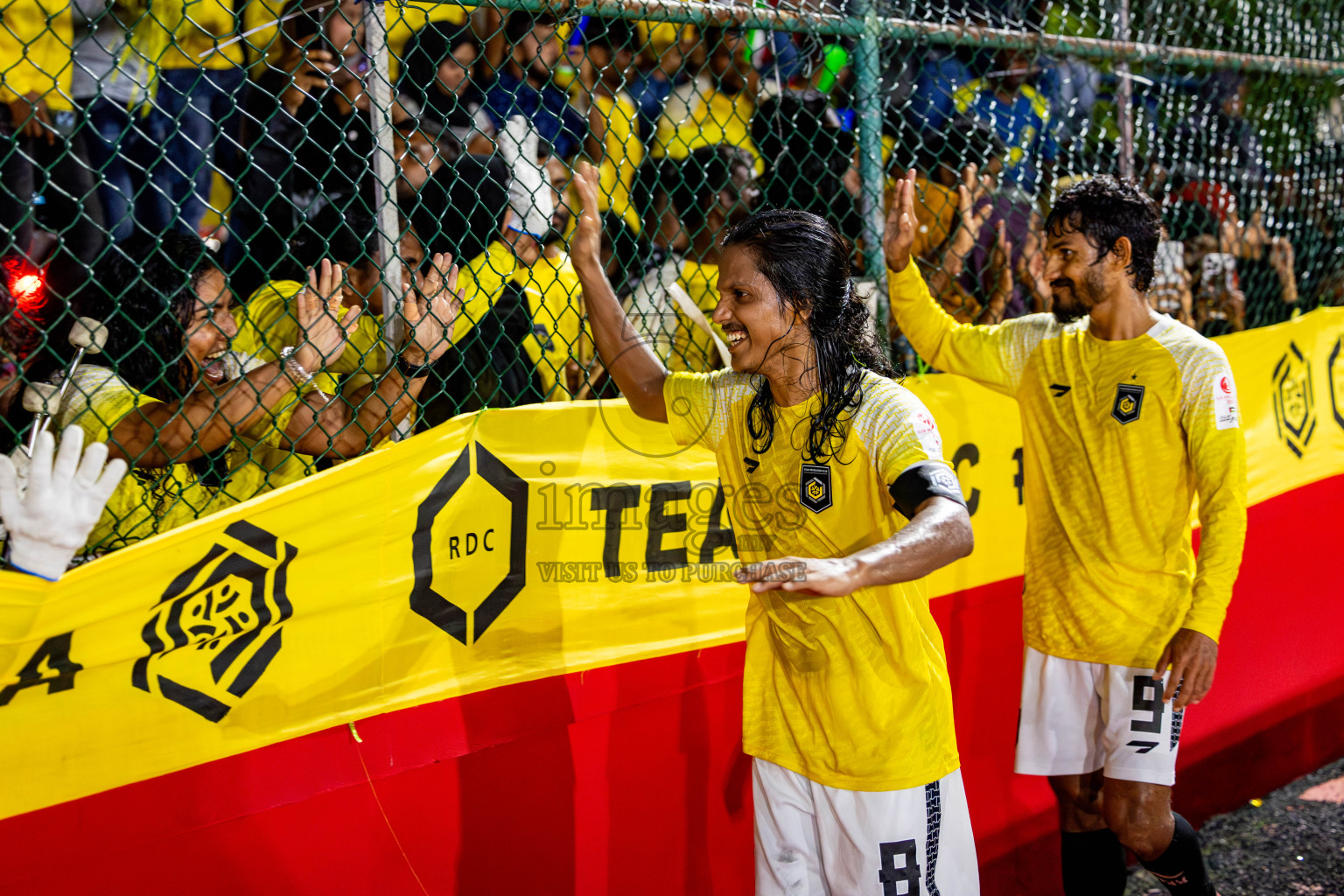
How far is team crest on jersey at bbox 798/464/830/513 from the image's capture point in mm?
2174

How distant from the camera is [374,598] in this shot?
7.91 ft

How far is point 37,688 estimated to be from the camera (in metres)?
2.03

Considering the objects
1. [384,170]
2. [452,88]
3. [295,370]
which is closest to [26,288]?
[295,370]

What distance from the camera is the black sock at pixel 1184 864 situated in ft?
9.14

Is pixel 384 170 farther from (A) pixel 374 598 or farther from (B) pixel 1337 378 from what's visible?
(B) pixel 1337 378

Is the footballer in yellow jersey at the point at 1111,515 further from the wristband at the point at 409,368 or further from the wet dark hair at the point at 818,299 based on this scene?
the wristband at the point at 409,368

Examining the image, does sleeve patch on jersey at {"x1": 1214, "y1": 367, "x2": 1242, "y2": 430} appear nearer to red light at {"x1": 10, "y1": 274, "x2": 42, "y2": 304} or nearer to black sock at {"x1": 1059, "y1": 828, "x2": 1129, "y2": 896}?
black sock at {"x1": 1059, "y1": 828, "x2": 1129, "y2": 896}

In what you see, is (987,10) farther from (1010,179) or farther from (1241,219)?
(1241,219)

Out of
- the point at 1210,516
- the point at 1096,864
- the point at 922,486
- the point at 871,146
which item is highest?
the point at 871,146

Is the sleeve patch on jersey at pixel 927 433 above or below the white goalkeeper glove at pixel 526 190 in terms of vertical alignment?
below

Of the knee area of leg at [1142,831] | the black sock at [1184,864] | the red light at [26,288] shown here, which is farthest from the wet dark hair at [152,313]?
the black sock at [1184,864]

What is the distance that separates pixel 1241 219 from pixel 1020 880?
119 inches

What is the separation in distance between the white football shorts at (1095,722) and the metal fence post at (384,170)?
1916 millimetres

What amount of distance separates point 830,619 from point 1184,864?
1390mm
